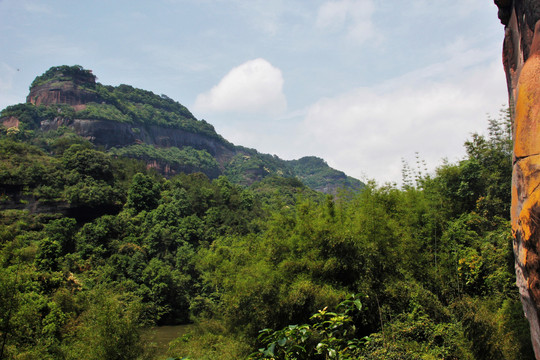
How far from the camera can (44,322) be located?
1079cm

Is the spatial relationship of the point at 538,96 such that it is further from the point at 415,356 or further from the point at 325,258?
the point at 325,258

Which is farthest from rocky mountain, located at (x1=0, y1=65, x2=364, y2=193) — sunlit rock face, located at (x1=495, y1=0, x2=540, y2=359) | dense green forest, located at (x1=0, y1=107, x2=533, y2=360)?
sunlit rock face, located at (x1=495, y1=0, x2=540, y2=359)

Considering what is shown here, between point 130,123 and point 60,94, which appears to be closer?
point 60,94

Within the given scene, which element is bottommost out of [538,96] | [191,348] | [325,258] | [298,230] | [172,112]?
[191,348]

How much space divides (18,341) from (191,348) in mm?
4346

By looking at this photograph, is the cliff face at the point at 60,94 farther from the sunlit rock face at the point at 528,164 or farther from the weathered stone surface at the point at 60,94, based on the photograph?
the sunlit rock face at the point at 528,164

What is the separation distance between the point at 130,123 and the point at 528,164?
231ft

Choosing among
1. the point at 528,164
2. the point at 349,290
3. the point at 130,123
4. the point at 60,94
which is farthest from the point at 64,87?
the point at 528,164

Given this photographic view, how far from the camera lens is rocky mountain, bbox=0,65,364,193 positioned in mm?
57688

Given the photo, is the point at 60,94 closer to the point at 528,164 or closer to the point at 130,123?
the point at 130,123

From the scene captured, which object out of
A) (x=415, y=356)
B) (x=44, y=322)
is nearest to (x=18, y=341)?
(x=44, y=322)

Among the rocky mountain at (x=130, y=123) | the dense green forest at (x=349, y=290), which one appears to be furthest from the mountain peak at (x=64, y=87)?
the dense green forest at (x=349, y=290)

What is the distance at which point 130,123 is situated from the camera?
219ft

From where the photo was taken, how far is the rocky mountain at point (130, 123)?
57.7m
